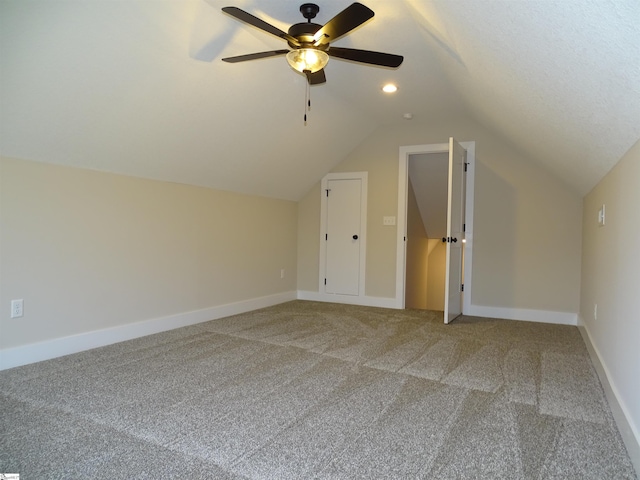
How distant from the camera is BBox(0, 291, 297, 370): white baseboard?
8.92 ft

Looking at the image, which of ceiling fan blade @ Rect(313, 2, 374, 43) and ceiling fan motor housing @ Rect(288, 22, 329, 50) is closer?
ceiling fan blade @ Rect(313, 2, 374, 43)

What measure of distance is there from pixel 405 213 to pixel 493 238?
44.9 inches

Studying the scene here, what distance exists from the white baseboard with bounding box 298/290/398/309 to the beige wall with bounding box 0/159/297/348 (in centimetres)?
108

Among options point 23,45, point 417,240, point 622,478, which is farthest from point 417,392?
point 417,240

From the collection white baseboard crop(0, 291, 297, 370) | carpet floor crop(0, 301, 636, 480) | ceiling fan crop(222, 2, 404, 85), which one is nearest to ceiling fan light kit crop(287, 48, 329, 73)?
ceiling fan crop(222, 2, 404, 85)

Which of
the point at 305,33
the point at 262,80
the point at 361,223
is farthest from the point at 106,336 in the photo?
the point at 361,223

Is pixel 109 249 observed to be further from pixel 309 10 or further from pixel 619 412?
pixel 619 412

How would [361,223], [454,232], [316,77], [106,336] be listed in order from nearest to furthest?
[316,77] < [106,336] < [454,232] < [361,223]

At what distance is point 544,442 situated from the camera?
1.84 metres

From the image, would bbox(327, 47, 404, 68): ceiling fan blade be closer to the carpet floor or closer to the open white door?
the open white door

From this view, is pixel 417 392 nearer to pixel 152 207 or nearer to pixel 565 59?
pixel 565 59

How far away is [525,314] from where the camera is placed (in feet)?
14.9

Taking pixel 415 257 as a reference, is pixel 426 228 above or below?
above

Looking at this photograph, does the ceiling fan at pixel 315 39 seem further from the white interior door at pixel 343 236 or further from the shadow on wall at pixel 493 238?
the white interior door at pixel 343 236
